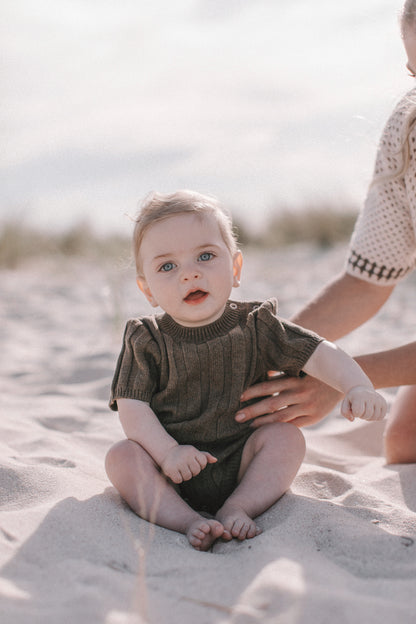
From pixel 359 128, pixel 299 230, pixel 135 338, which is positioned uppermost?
pixel 359 128

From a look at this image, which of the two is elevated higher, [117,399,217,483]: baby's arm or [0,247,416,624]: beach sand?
[117,399,217,483]: baby's arm

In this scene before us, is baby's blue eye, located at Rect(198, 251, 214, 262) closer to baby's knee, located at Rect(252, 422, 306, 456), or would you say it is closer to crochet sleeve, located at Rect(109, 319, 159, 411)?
crochet sleeve, located at Rect(109, 319, 159, 411)

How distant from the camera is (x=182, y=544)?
158 centimetres

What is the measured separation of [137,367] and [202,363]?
203 millimetres

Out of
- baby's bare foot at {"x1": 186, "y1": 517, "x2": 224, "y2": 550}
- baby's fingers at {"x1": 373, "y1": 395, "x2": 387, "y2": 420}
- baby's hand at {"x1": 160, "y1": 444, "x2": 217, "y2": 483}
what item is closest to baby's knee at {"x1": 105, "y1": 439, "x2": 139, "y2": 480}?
baby's hand at {"x1": 160, "y1": 444, "x2": 217, "y2": 483}

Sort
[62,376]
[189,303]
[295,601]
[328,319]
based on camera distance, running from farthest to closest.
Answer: [62,376], [328,319], [189,303], [295,601]

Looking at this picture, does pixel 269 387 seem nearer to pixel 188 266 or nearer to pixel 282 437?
pixel 282 437

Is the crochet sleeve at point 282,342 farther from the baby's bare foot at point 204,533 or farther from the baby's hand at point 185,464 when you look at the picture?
the baby's bare foot at point 204,533

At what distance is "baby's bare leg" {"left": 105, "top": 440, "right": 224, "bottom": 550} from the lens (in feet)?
5.53

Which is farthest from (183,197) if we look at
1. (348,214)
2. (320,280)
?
(348,214)

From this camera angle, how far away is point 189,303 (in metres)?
1.88

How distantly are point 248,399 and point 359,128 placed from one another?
1.31 m

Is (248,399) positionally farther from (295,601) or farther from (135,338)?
(295,601)

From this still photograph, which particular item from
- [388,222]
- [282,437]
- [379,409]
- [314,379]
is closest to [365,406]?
[379,409]
